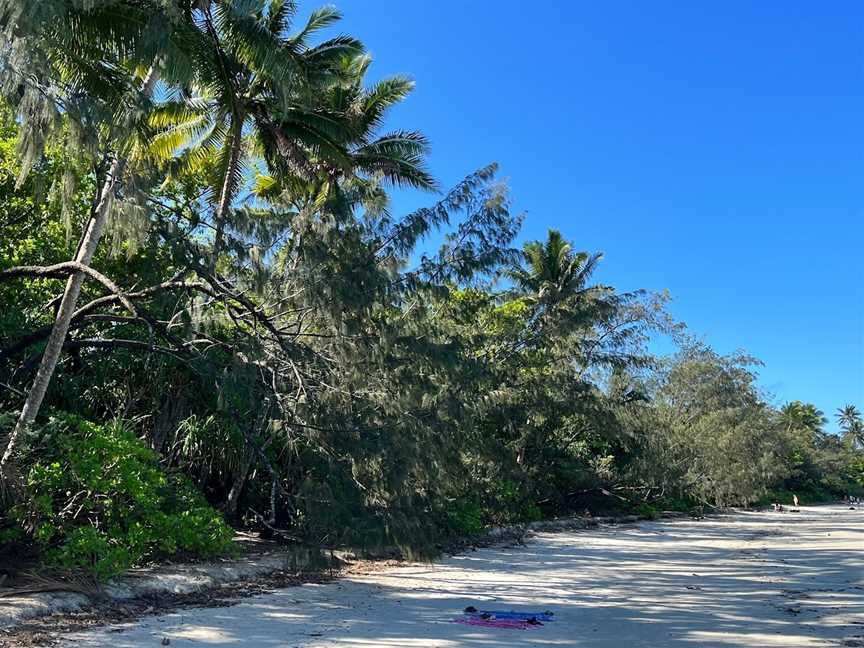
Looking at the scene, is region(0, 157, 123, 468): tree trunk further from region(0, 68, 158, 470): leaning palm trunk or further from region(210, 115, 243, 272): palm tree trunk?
region(210, 115, 243, 272): palm tree trunk

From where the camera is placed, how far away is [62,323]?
28.8ft

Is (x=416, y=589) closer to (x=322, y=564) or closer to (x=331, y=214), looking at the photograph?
(x=322, y=564)

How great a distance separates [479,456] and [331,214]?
8.36 m

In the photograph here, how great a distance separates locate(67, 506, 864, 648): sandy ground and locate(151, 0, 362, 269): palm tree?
15.7 feet

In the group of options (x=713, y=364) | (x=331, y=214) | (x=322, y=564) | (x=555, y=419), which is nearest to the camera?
(x=322, y=564)

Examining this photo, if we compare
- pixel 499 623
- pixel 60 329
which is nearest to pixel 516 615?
pixel 499 623

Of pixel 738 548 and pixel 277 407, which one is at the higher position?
pixel 277 407

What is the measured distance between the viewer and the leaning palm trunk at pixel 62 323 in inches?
320

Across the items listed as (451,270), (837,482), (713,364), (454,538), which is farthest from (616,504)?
(837,482)

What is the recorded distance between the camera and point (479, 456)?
55.1 ft

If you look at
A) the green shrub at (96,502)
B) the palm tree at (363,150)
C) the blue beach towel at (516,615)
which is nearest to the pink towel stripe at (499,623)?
the blue beach towel at (516,615)

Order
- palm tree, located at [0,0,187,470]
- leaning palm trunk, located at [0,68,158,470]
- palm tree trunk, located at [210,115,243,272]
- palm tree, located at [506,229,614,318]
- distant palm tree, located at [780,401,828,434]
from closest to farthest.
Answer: palm tree, located at [0,0,187,470] < leaning palm trunk, located at [0,68,158,470] < palm tree trunk, located at [210,115,243,272] < palm tree, located at [506,229,614,318] < distant palm tree, located at [780,401,828,434]

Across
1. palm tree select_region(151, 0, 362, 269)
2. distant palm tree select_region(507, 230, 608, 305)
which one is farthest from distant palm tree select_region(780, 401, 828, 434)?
palm tree select_region(151, 0, 362, 269)

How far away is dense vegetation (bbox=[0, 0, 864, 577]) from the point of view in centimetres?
798
